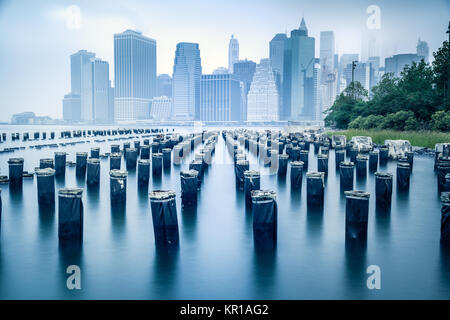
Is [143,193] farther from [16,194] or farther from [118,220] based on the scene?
[16,194]

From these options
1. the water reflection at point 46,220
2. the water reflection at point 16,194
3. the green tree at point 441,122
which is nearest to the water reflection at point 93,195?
the water reflection at point 46,220

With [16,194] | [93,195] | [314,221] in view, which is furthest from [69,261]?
[16,194]

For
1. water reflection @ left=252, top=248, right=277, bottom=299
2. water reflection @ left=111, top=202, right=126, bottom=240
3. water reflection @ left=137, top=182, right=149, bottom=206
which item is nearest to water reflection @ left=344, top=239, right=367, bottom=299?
water reflection @ left=252, top=248, right=277, bottom=299

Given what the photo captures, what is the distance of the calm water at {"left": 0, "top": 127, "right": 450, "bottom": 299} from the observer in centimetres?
543

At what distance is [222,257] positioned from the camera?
680cm

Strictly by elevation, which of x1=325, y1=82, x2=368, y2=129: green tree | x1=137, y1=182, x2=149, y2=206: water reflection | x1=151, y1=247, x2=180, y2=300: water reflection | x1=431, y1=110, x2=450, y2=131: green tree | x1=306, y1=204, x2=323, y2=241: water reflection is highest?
x1=325, y1=82, x2=368, y2=129: green tree

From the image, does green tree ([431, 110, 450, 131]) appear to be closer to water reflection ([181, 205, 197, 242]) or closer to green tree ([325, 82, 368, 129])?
green tree ([325, 82, 368, 129])

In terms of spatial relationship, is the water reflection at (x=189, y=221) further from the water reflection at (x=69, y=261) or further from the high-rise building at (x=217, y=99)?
the high-rise building at (x=217, y=99)

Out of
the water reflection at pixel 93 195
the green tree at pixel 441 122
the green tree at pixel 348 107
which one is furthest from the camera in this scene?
the green tree at pixel 348 107

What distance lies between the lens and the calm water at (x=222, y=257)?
5.43 meters

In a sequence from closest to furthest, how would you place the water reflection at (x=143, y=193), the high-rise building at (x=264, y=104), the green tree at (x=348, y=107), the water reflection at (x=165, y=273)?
the water reflection at (x=165, y=273) → the water reflection at (x=143, y=193) → the green tree at (x=348, y=107) → the high-rise building at (x=264, y=104)
